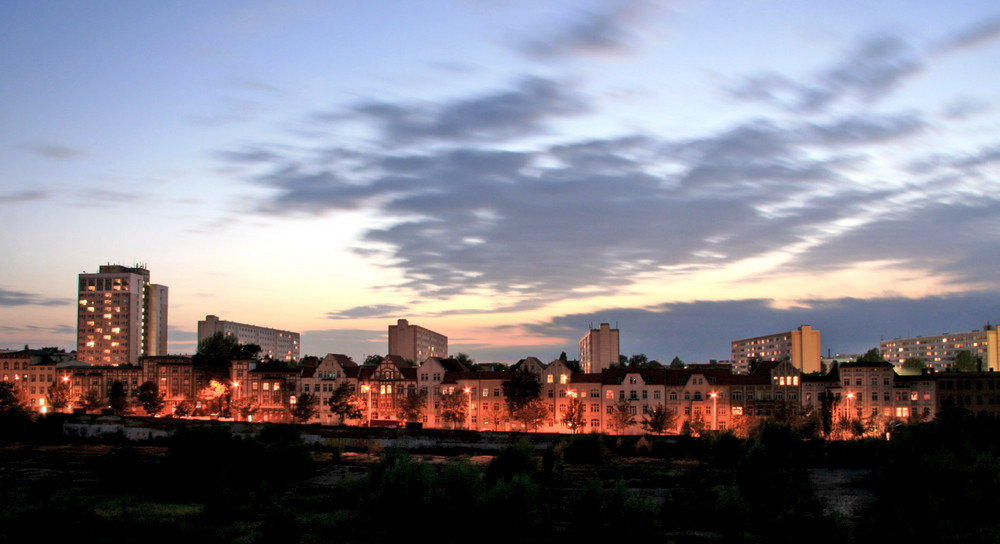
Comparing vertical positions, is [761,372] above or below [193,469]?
above

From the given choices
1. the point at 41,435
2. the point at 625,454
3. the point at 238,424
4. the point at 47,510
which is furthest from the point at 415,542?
the point at 41,435

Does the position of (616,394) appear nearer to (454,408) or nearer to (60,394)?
(454,408)

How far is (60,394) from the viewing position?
13425 centimetres

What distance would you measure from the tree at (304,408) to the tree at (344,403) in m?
2.89

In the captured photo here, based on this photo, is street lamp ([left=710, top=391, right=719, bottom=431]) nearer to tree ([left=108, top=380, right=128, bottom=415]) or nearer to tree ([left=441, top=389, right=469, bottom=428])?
tree ([left=441, top=389, right=469, bottom=428])

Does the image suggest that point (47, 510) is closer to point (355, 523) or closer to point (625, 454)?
point (355, 523)

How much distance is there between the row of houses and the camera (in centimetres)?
10200

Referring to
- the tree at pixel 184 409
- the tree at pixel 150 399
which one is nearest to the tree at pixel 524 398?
the tree at pixel 184 409

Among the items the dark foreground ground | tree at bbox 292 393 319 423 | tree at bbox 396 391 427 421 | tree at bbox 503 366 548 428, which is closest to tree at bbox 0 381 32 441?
the dark foreground ground

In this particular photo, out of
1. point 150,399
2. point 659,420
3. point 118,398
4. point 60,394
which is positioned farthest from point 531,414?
point 60,394

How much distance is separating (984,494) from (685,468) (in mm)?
29082

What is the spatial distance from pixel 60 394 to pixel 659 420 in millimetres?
98130

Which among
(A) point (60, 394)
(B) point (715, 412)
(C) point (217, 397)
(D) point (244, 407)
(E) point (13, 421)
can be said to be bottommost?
(E) point (13, 421)

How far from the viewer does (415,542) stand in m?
44.9
